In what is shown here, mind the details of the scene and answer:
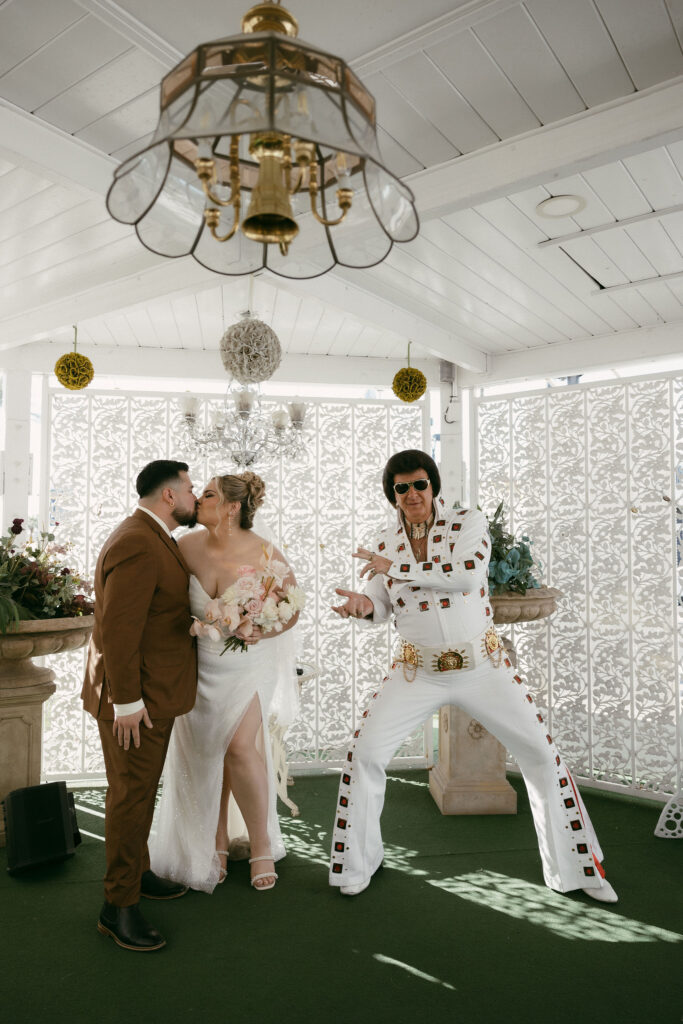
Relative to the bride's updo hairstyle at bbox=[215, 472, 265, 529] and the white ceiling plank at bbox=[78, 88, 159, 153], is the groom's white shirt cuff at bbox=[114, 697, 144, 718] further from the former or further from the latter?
the white ceiling plank at bbox=[78, 88, 159, 153]

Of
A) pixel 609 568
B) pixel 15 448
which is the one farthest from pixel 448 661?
pixel 15 448

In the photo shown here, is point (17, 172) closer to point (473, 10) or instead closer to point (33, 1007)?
A: point (473, 10)

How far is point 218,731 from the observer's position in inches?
135

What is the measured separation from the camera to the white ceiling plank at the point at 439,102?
7.66 ft

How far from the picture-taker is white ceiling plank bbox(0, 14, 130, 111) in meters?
2.18

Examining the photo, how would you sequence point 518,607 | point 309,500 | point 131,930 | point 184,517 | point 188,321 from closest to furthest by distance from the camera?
point 131,930, point 184,517, point 518,607, point 188,321, point 309,500

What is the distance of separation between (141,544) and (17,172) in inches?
67.6

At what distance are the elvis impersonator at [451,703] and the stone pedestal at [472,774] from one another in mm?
1106

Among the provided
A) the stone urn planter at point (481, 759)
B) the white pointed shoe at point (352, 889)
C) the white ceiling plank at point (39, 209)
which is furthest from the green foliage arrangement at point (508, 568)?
the white ceiling plank at point (39, 209)

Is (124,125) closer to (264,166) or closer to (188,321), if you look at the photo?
(264,166)

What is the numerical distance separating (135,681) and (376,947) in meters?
1.48

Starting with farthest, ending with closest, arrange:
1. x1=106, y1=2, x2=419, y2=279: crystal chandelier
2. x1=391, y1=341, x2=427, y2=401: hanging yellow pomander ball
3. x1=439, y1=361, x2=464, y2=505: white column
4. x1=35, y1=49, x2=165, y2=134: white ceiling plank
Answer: x1=439, y1=361, x2=464, y2=505: white column < x1=391, y1=341, x2=427, y2=401: hanging yellow pomander ball < x1=35, y1=49, x2=165, y2=134: white ceiling plank < x1=106, y1=2, x2=419, y2=279: crystal chandelier

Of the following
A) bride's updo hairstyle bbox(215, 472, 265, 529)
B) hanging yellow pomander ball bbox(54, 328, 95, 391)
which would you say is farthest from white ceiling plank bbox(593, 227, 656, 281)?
hanging yellow pomander ball bbox(54, 328, 95, 391)

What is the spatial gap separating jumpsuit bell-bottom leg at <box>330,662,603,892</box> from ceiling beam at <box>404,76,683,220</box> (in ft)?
7.04
